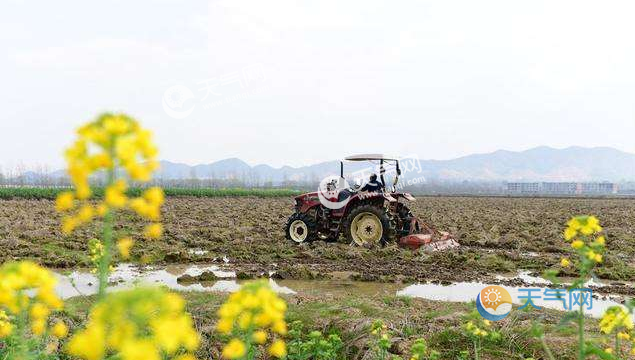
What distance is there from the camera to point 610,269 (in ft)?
32.1

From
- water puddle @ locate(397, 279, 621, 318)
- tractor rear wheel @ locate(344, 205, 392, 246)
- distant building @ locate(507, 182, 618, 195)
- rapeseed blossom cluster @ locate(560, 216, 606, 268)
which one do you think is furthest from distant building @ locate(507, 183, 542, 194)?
rapeseed blossom cluster @ locate(560, 216, 606, 268)

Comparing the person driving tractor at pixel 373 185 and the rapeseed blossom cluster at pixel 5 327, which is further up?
the person driving tractor at pixel 373 185

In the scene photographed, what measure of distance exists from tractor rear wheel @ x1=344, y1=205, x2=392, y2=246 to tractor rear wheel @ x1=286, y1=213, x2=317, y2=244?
→ 1.00m

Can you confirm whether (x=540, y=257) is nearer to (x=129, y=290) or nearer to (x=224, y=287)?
(x=224, y=287)

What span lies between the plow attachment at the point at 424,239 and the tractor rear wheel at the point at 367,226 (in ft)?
1.56

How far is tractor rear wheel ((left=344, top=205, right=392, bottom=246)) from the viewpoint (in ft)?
37.4

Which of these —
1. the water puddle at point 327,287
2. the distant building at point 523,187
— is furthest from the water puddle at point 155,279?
the distant building at point 523,187

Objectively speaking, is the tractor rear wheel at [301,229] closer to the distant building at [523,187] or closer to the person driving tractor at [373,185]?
the person driving tractor at [373,185]

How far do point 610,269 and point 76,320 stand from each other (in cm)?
924

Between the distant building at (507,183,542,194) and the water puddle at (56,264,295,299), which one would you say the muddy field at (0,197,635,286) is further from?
the distant building at (507,183,542,194)

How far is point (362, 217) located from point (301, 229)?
1.67 meters

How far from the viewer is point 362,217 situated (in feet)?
38.2

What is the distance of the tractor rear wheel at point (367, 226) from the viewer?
11.4m

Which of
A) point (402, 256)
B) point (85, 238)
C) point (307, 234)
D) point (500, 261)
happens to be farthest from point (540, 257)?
point (85, 238)
